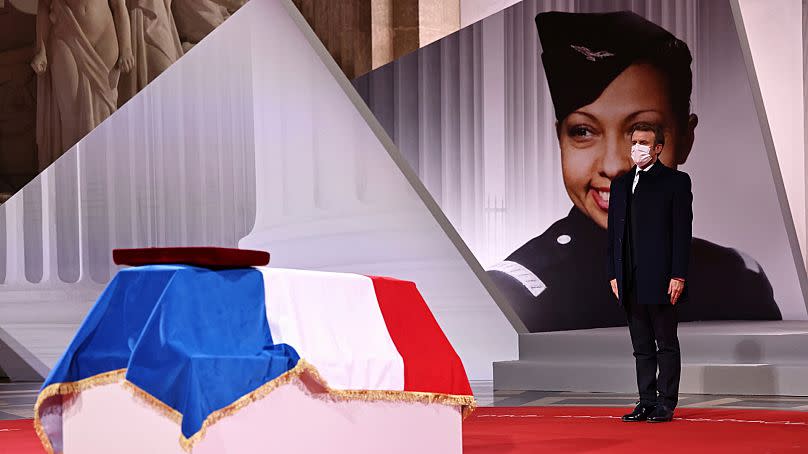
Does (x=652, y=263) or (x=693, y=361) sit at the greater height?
(x=652, y=263)

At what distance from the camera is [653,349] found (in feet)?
14.6

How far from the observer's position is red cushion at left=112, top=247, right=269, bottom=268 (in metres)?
2.64

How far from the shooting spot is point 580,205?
7.47 meters

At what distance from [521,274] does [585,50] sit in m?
1.45

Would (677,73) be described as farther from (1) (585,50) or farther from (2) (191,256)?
(2) (191,256)

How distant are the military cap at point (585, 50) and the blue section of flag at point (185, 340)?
5.08 metres

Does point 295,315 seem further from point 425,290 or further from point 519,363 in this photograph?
point 425,290

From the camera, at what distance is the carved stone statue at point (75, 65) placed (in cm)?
793

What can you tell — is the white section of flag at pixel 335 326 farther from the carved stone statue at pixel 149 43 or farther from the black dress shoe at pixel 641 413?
the carved stone statue at pixel 149 43

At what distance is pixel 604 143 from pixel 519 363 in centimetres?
168

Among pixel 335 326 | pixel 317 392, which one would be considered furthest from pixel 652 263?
pixel 317 392

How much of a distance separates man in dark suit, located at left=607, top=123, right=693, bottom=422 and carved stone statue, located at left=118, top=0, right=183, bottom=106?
4.48 meters

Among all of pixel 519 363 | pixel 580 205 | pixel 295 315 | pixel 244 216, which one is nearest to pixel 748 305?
pixel 580 205

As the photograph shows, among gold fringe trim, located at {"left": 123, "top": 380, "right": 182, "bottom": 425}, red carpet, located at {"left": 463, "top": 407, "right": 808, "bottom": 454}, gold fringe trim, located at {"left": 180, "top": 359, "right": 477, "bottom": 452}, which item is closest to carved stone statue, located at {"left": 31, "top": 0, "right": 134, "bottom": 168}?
red carpet, located at {"left": 463, "top": 407, "right": 808, "bottom": 454}
